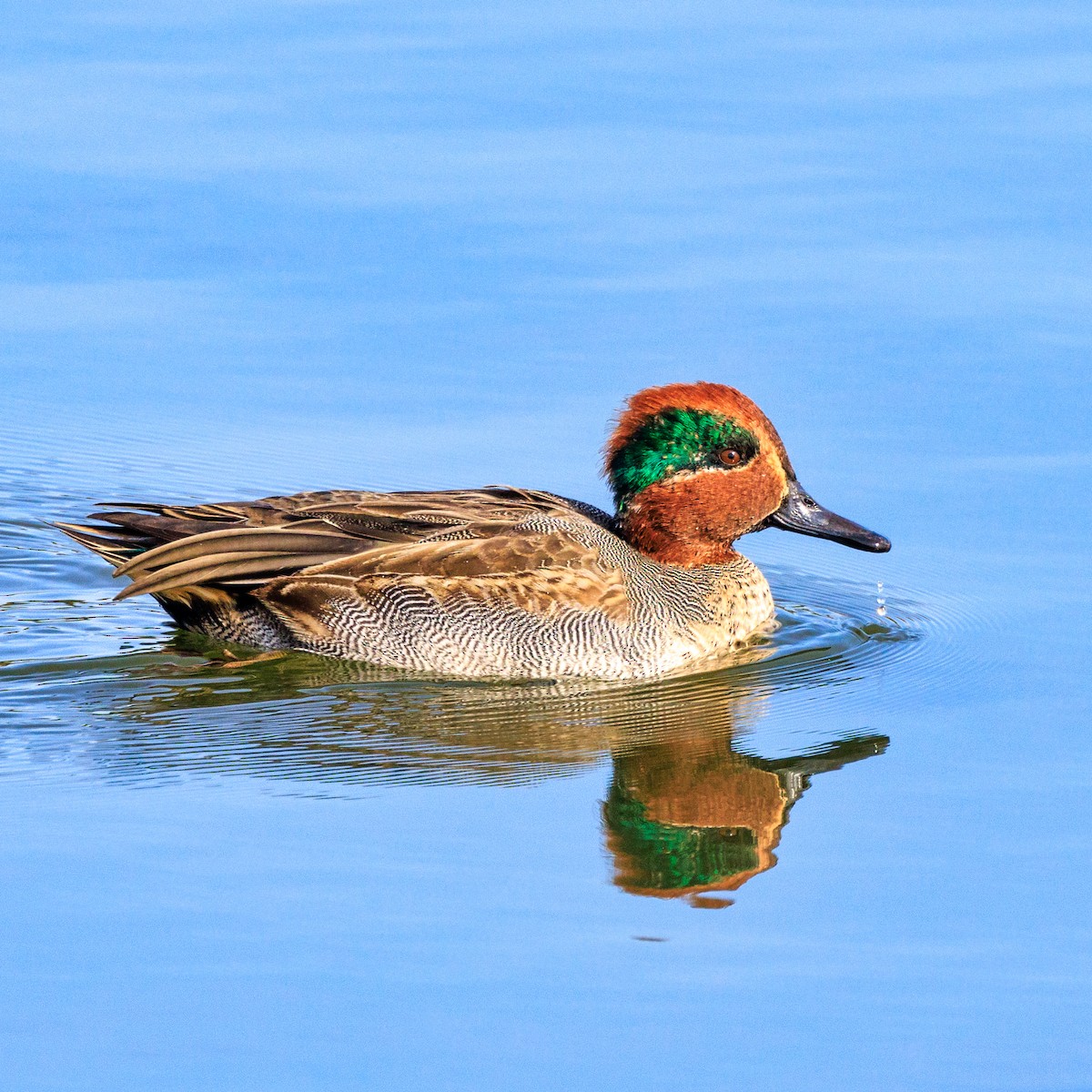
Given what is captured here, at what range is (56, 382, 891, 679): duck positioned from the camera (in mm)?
10508

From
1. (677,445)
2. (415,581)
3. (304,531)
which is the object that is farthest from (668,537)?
(304,531)

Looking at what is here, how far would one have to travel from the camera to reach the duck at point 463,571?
10.5 metres

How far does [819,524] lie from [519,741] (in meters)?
2.53

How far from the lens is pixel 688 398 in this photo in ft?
35.6

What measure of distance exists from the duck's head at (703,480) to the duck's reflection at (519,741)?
0.81 metres

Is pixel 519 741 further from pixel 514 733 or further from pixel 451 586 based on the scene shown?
pixel 451 586

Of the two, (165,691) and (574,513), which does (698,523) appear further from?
(165,691)

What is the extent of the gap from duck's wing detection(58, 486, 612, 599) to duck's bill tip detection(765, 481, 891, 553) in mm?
1244

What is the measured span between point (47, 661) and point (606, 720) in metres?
2.71

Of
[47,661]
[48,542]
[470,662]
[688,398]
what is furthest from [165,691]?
[688,398]

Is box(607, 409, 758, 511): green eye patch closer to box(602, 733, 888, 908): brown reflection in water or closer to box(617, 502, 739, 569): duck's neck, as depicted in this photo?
→ box(617, 502, 739, 569): duck's neck

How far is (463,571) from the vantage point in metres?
10.5

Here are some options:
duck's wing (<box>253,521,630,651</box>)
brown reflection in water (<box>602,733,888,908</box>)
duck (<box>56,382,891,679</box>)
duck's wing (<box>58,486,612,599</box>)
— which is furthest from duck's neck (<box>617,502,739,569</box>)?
brown reflection in water (<box>602,733,888,908</box>)

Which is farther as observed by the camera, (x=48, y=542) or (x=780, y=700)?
(x=48, y=542)
